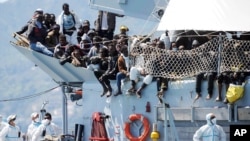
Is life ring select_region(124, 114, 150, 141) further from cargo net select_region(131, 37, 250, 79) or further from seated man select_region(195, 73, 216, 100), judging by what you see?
seated man select_region(195, 73, 216, 100)

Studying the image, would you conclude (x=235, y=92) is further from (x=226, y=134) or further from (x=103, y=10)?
(x=103, y=10)

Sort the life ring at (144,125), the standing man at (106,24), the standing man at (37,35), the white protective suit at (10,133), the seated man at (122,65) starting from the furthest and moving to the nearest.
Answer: the standing man at (106,24) < the standing man at (37,35) < the white protective suit at (10,133) < the seated man at (122,65) < the life ring at (144,125)

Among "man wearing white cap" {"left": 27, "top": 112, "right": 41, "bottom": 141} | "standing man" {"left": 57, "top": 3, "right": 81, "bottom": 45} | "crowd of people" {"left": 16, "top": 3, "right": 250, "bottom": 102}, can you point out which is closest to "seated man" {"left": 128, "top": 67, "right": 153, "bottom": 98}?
"crowd of people" {"left": 16, "top": 3, "right": 250, "bottom": 102}

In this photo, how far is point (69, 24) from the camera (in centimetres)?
3875

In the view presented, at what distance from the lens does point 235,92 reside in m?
31.8

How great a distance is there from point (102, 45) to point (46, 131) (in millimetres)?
2898

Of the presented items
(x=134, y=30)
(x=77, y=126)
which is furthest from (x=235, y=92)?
(x=134, y=30)

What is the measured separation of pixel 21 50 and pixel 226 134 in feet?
28.3

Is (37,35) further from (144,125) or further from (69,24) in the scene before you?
(144,125)

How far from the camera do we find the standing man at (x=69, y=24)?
127ft

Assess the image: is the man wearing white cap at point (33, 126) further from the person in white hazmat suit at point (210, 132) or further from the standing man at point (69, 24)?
the person in white hazmat suit at point (210, 132)

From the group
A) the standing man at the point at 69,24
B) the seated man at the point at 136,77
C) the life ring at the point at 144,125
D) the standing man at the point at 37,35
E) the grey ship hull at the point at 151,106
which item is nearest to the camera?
the grey ship hull at the point at 151,106

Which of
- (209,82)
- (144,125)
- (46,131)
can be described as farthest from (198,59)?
(46,131)

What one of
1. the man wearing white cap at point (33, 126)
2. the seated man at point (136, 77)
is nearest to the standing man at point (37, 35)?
the man wearing white cap at point (33, 126)
